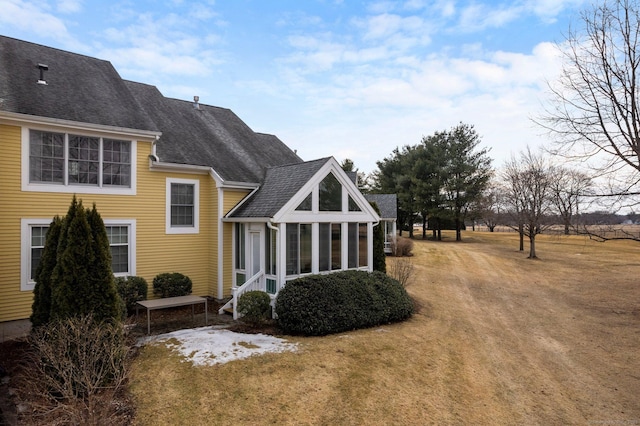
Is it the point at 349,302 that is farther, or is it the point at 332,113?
the point at 332,113

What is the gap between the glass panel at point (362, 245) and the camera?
13312 mm

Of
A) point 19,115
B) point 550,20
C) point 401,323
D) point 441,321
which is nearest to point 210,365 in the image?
point 401,323

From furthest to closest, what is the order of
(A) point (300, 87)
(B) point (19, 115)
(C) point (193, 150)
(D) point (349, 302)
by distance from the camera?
(A) point (300, 87) → (C) point (193, 150) → (D) point (349, 302) → (B) point (19, 115)

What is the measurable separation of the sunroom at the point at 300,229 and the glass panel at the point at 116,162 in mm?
3642

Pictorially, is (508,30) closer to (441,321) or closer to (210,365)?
(441,321)

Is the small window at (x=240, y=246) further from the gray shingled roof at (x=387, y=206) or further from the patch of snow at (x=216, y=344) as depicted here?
the gray shingled roof at (x=387, y=206)

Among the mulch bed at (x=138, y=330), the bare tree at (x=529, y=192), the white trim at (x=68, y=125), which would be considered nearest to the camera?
the mulch bed at (x=138, y=330)

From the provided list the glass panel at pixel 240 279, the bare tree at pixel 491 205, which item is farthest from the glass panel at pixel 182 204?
the bare tree at pixel 491 205

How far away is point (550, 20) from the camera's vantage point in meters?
13.2

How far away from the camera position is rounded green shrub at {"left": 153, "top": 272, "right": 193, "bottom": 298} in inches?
478

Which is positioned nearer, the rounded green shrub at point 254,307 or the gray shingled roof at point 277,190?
the rounded green shrub at point 254,307

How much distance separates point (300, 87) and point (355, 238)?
8.83m

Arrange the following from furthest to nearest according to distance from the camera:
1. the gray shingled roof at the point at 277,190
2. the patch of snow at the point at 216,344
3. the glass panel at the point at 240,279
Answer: the glass panel at the point at 240,279
the gray shingled roof at the point at 277,190
the patch of snow at the point at 216,344

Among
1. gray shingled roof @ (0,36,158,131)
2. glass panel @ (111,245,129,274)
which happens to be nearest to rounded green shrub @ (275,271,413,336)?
glass panel @ (111,245,129,274)
